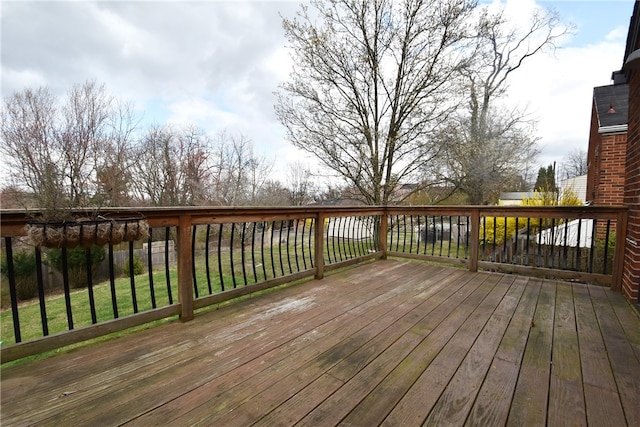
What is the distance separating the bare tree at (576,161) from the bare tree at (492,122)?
1931 cm

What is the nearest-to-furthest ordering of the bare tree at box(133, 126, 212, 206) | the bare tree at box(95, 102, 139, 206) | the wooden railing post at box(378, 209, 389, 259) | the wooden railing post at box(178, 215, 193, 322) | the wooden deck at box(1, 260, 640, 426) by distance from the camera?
the wooden deck at box(1, 260, 640, 426) < the wooden railing post at box(178, 215, 193, 322) < the wooden railing post at box(378, 209, 389, 259) < the bare tree at box(95, 102, 139, 206) < the bare tree at box(133, 126, 212, 206)

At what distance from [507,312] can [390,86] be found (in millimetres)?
5588

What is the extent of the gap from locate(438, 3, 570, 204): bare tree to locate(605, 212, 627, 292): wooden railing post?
3955 mm

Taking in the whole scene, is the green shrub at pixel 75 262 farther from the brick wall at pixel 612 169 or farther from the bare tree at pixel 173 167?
the brick wall at pixel 612 169

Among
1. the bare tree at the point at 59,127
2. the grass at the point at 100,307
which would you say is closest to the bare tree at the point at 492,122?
the grass at the point at 100,307

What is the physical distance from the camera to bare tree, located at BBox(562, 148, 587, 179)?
2477 cm

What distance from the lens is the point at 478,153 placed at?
6852 mm

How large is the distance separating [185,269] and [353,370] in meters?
1.40

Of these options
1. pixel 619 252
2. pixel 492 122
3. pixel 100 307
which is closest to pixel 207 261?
pixel 100 307

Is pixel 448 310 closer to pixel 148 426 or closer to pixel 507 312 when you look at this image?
pixel 507 312

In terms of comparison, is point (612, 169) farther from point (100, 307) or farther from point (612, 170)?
point (100, 307)

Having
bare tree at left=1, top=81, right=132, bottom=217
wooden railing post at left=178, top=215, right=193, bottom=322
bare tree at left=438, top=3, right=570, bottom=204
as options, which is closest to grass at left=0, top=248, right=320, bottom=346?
wooden railing post at left=178, top=215, right=193, bottom=322

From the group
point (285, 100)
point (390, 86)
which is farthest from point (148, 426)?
point (390, 86)

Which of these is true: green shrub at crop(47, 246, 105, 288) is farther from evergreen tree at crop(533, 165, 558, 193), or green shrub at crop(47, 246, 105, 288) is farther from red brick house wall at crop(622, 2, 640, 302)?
evergreen tree at crop(533, 165, 558, 193)
